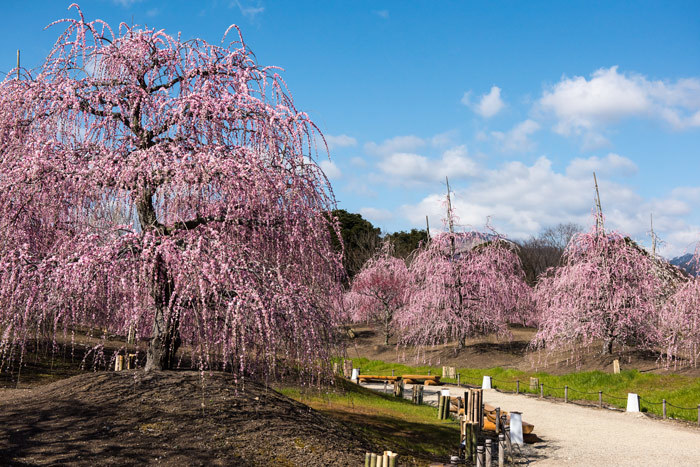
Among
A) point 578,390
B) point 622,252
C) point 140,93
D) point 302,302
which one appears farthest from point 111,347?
point 622,252

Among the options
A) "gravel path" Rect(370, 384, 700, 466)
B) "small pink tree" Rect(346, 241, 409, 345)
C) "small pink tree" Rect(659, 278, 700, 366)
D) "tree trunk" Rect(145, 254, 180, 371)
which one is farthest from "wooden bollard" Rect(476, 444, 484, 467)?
"small pink tree" Rect(346, 241, 409, 345)

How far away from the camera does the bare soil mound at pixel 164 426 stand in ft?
27.2

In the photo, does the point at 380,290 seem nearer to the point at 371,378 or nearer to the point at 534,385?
the point at 371,378

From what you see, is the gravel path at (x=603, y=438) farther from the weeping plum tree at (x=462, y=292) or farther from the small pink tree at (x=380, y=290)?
the small pink tree at (x=380, y=290)

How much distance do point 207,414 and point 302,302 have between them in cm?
254

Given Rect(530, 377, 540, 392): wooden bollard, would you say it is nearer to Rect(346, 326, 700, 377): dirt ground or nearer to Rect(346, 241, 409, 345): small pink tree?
Rect(346, 326, 700, 377): dirt ground

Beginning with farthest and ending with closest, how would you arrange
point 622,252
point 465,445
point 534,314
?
point 534,314 → point 622,252 → point 465,445

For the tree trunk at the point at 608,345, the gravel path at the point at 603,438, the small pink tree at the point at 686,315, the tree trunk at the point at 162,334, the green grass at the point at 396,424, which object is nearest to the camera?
the tree trunk at the point at 162,334

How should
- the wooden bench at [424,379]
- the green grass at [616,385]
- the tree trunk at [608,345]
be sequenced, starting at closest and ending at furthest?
the green grass at [616,385], the wooden bench at [424,379], the tree trunk at [608,345]

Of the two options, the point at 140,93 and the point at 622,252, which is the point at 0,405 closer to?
the point at 140,93

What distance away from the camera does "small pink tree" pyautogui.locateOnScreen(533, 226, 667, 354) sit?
2608cm

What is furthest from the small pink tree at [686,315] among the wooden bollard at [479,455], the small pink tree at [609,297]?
the wooden bollard at [479,455]

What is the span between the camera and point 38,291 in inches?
340

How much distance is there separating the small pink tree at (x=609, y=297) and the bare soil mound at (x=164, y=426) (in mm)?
18810
